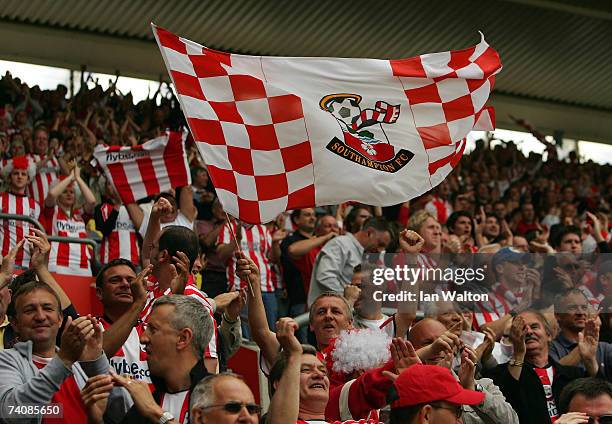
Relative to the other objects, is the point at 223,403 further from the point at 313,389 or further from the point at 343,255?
the point at 343,255

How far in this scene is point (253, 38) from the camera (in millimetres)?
17453

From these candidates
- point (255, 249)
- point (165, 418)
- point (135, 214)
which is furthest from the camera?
point (255, 249)

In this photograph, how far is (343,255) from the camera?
8.51m

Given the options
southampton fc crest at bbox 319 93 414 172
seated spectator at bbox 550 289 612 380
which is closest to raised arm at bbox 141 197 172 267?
southampton fc crest at bbox 319 93 414 172

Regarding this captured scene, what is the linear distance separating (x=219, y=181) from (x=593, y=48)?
15.3 metres

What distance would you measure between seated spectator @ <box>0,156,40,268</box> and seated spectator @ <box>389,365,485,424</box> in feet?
19.4

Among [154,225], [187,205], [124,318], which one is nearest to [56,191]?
[187,205]

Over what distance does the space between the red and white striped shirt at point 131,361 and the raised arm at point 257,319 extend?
55 cm

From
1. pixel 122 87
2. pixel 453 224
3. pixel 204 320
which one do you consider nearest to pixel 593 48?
pixel 122 87

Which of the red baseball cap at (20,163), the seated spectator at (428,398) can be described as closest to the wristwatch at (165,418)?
the seated spectator at (428,398)

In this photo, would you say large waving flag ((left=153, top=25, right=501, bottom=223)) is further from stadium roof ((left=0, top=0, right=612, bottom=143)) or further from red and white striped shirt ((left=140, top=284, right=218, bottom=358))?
stadium roof ((left=0, top=0, right=612, bottom=143))

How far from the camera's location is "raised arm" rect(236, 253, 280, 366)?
568cm

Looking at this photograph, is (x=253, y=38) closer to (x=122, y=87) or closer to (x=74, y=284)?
(x=122, y=87)

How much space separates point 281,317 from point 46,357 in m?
3.23
